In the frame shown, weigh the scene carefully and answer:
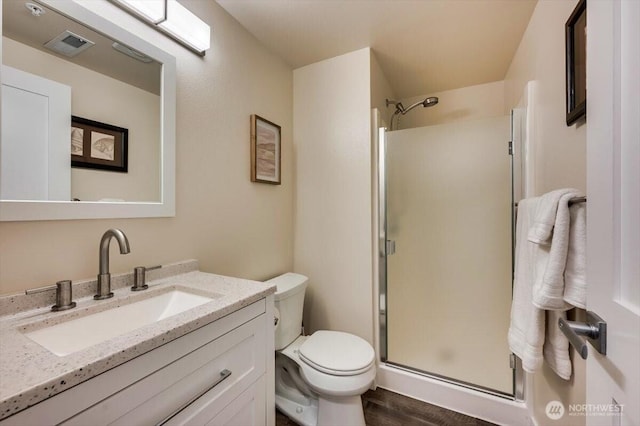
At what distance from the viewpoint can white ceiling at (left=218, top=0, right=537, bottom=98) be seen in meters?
1.42

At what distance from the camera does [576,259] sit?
0.86 m

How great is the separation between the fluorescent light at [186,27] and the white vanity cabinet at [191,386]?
4.02 ft

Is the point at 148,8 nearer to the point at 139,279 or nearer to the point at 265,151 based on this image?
the point at 265,151

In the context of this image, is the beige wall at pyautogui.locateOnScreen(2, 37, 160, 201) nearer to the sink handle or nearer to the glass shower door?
the sink handle

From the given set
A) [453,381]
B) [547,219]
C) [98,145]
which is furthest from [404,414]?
[98,145]

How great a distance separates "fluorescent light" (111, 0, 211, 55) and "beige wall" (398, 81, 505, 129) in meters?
1.61

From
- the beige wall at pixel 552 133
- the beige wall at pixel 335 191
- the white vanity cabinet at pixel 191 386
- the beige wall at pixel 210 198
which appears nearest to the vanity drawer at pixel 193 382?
the white vanity cabinet at pixel 191 386

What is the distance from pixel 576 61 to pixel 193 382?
163 centimetres

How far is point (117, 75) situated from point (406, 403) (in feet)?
7.41

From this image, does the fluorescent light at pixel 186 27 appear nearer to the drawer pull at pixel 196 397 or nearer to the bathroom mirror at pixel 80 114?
the bathroom mirror at pixel 80 114

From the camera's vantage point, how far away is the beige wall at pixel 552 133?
963 millimetres

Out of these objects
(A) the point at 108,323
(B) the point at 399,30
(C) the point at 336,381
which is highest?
(B) the point at 399,30

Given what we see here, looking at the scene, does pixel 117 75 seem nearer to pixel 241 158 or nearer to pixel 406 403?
pixel 241 158

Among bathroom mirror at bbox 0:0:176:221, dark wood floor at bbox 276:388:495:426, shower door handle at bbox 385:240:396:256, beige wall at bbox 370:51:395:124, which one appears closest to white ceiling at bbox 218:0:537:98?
beige wall at bbox 370:51:395:124
